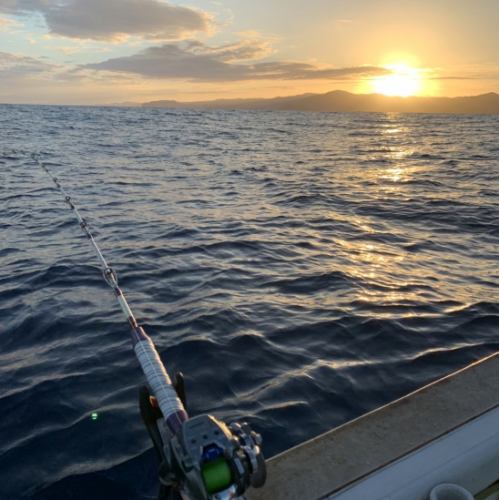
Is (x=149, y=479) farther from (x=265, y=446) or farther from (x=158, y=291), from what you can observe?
(x=158, y=291)

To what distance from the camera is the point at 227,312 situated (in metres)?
7.42

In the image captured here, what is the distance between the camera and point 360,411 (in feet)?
16.6

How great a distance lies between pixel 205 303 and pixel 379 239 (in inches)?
207

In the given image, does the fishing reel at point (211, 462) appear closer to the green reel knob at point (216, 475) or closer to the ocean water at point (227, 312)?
the green reel knob at point (216, 475)

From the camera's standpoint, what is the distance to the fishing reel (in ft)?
6.79

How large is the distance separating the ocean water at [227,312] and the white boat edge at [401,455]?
5.27ft

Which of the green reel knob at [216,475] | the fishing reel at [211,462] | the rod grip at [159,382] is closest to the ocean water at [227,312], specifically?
the rod grip at [159,382]

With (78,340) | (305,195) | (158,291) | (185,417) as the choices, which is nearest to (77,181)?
(305,195)

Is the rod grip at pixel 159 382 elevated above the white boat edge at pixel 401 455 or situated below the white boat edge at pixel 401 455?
above

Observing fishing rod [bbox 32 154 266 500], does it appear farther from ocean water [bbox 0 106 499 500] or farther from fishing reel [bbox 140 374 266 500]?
ocean water [bbox 0 106 499 500]

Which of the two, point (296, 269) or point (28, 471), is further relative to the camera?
point (296, 269)

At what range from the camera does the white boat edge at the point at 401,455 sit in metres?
2.62

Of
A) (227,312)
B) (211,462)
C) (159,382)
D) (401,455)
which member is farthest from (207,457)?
(227,312)

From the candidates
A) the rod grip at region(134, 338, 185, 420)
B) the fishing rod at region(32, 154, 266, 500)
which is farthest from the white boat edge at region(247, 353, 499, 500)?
the rod grip at region(134, 338, 185, 420)
